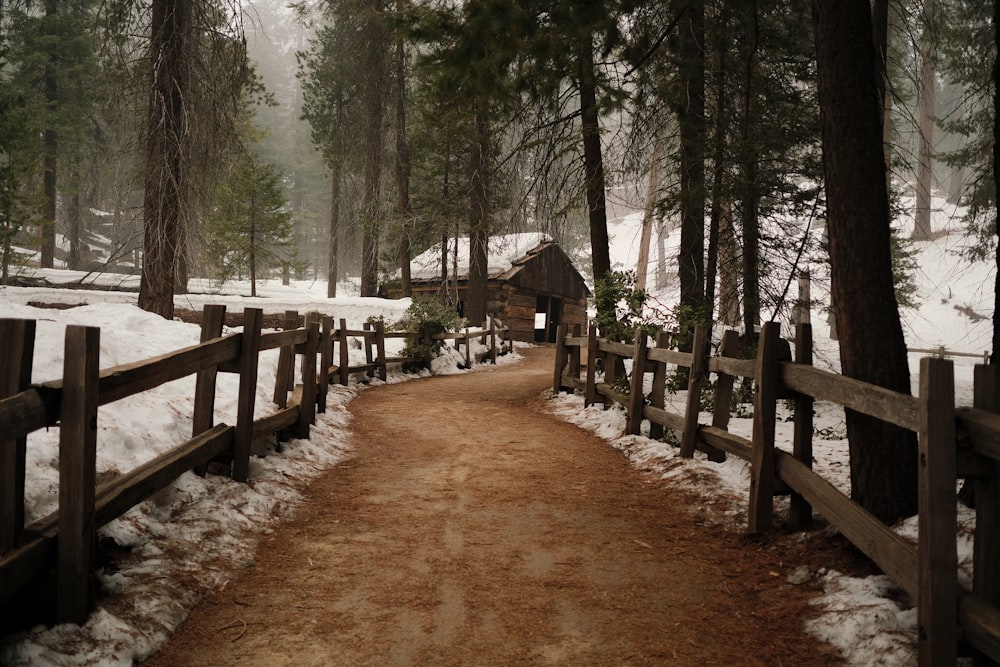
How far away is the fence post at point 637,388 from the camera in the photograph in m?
7.36

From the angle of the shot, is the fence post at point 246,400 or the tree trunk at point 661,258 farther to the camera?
the tree trunk at point 661,258

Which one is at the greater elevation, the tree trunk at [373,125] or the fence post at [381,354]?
the tree trunk at [373,125]

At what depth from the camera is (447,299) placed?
24.0 metres

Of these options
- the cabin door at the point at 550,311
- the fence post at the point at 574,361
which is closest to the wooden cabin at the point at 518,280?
the cabin door at the point at 550,311

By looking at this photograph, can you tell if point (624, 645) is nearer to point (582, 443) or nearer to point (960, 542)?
point (960, 542)

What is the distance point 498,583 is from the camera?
11.8 feet

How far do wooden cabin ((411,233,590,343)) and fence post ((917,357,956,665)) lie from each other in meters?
21.1

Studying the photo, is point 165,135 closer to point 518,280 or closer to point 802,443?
point 802,443

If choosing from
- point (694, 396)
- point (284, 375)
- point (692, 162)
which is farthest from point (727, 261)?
point (284, 375)

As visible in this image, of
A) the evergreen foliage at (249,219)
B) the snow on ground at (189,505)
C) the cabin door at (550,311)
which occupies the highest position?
the evergreen foliage at (249,219)

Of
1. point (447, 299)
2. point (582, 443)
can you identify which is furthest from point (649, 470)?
point (447, 299)

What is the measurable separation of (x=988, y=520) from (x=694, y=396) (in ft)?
11.5

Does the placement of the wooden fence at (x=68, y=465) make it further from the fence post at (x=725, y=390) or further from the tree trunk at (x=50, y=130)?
the tree trunk at (x=50, y=130)

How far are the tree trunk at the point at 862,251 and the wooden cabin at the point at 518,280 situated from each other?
64.0 ft
